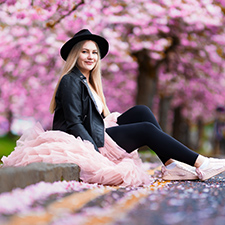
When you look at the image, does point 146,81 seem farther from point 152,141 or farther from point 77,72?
point 152,141

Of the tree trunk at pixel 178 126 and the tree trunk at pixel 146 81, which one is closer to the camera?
the tree trunk at pixel 146 81

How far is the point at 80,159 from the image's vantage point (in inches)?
147

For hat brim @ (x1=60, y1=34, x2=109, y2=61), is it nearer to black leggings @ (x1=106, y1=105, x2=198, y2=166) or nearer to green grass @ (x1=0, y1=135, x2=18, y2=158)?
black leggings @ (x1=106, y1=105, x2=198, y2=166)

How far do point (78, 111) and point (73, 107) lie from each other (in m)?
0.07

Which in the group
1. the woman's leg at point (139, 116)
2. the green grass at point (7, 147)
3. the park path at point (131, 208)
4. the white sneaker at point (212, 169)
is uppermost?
the woman's leg at point (139, 116)

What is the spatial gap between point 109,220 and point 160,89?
39.3 ft

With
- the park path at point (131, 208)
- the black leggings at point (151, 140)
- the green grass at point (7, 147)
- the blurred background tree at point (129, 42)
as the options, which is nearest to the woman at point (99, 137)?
the black leggings at point (151, 140)

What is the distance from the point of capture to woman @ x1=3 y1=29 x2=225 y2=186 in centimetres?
373

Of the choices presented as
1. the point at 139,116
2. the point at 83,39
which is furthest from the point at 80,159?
the point at 83,39

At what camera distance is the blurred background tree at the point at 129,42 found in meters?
6.95

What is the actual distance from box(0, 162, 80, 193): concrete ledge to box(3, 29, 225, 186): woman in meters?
0.29

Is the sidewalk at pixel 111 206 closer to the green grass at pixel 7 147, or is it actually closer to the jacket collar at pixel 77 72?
the jacket collar at pixel 77 72

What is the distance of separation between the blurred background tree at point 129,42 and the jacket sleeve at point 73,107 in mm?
2251

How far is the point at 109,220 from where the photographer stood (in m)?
2.11
